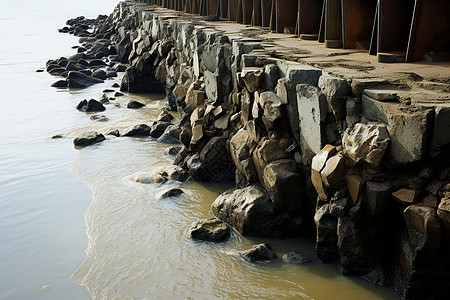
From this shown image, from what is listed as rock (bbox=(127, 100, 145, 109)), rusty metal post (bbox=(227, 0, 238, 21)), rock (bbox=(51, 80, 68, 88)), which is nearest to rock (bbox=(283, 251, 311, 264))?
rock (bbox=(127, 100, 145, 109))

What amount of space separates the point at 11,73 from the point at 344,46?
1490 cm

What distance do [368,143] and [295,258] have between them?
54.7 inches

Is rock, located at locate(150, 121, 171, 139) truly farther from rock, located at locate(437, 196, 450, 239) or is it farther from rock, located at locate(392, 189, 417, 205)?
rock, located at locate(437, 196, 450, 239)

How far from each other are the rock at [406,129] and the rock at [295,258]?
4.50ft

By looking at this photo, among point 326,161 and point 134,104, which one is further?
point 134,104

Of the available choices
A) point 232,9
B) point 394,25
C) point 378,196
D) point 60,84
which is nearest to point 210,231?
point 378,196

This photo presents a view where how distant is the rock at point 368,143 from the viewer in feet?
11.5

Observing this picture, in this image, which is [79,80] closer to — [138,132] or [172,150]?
[138,132]

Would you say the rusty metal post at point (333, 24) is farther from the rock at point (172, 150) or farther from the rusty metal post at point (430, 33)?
the rock at point (172, 150)

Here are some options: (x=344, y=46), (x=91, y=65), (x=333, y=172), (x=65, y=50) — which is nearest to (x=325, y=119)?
(x=333, y=172)

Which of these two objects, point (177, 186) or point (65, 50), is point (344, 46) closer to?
point (177, 186)

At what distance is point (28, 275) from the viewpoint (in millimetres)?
4602

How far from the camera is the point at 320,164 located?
13.2 ft

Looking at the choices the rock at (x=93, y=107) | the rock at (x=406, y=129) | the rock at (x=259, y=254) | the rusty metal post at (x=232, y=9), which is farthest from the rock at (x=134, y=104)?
the rock at (x=406, y=129)
